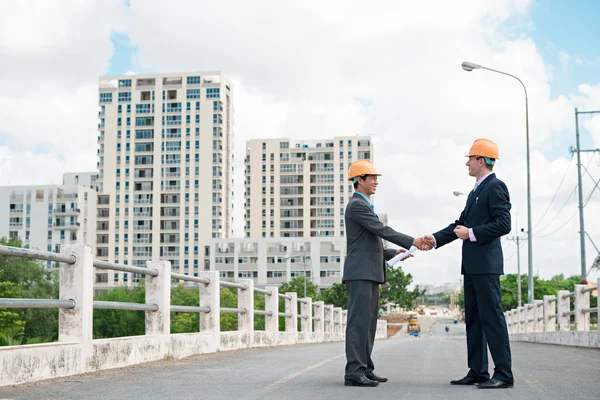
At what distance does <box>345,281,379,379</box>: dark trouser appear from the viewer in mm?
7258

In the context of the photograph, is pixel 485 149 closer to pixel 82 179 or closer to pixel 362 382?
pixel 362 382

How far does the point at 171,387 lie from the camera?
7.08m

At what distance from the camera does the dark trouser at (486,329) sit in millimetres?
7050

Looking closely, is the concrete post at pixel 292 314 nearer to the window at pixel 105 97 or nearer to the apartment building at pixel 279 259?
the apartment building at pixel 279 259

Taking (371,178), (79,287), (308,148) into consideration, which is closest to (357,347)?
(371,178)

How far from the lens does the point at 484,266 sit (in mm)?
7207

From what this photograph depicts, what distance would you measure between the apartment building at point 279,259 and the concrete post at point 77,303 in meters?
119

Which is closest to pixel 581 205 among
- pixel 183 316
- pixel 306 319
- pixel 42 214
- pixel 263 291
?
pixel 306 319

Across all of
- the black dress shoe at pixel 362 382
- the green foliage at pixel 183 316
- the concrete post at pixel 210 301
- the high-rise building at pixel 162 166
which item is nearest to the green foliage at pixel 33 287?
the green foliage at pixel 183 316

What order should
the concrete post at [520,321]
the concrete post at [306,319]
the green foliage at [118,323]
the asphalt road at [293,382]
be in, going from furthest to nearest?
the green foliage at [118,323] → the concrete post at [520,321] → the concrete post at [306,319] → the asphalt road at [293,382]

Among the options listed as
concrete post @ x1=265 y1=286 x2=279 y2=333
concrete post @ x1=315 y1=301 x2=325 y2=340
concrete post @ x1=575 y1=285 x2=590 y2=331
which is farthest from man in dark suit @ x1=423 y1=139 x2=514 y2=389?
concrete post @ x1=315 y1=301 x2=325 y2=340

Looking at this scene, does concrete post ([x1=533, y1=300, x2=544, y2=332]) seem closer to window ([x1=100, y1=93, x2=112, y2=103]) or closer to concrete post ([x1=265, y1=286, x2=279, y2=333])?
concrete post ([x1=265, y1=286, x2=279, y2=333])

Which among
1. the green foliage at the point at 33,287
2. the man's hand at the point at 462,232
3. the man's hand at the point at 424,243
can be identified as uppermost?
the man's hand at the point at 462,232

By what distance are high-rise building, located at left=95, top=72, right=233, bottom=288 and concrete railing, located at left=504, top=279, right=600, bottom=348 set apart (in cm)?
12119
